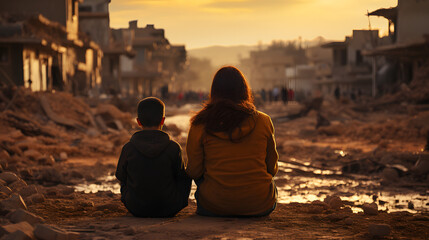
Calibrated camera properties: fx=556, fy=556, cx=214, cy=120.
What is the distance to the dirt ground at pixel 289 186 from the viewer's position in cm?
397

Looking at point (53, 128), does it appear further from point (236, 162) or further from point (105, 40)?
point (105, 40)

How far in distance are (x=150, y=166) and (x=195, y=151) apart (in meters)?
0.38

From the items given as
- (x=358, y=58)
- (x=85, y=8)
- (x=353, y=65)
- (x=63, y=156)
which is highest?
(x=85, y=8)

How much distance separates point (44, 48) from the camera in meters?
25.5

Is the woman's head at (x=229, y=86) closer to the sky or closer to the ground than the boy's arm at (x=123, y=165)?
closer to the sky

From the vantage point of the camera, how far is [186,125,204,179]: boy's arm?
4309 millimetres

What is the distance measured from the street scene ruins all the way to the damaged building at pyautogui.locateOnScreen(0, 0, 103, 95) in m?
0.06

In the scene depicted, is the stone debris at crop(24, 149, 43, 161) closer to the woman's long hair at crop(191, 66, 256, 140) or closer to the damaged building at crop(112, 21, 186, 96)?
the woman's long hair at crop(191, 66, 256, 140)

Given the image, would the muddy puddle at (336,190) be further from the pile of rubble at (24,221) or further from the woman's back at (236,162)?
the pile of rubble at (24,221)

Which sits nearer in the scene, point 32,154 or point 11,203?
point 11,203

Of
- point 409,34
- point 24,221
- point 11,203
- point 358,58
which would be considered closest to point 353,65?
point 358,58

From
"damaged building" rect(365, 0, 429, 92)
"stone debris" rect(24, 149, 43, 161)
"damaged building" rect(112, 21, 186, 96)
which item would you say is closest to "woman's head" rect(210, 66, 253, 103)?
"stone debris" rect(24, 149, 43, 161)

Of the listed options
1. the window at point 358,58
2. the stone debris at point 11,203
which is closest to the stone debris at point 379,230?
the stone debris at point 11,203

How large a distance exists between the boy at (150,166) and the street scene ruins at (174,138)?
163mm
